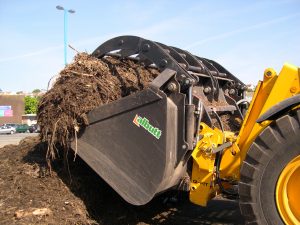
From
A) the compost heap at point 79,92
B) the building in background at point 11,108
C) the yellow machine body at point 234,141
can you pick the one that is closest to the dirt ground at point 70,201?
the compost heap at point 79,92

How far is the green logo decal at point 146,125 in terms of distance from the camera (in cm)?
384

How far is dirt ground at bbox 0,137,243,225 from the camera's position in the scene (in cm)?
425

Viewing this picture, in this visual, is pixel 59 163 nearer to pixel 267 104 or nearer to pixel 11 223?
pixel 11 223

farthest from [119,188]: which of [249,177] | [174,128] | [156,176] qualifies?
[249,177]

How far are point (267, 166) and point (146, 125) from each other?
1.27 meters

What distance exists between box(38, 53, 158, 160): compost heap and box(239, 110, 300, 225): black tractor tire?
6.06 ft

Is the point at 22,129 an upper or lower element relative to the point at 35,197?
lower

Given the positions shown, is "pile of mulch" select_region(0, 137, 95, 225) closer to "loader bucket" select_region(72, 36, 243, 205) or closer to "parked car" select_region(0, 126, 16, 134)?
"loader bucket" select_region(72, 36, 243, 205)

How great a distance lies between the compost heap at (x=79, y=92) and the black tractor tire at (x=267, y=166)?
1.85m

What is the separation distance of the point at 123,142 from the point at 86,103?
0.63m

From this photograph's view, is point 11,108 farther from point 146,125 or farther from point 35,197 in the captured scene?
point 146,125

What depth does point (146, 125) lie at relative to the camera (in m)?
3.90

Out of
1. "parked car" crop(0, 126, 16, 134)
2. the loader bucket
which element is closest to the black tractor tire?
the loader bucket

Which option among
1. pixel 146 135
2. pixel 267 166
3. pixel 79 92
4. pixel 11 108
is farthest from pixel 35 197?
pixel 11 108
